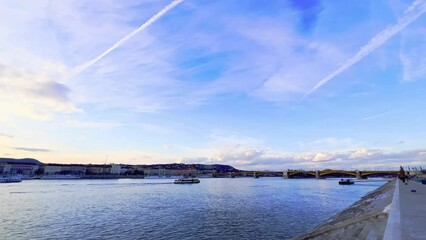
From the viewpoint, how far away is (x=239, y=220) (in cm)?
3519

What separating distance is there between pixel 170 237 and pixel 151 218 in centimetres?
1146

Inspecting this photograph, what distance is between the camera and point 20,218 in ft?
124

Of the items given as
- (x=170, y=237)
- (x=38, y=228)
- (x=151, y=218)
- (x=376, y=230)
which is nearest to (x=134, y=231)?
(x=170, y=237)

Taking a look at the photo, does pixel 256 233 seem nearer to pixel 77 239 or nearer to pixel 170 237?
pixel 170 237

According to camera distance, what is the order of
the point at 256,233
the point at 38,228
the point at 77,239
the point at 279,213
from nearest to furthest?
the point at 77,239
the point at 256,233
the point at 38,228
the point at 279,213

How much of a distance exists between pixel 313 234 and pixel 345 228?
2.41m

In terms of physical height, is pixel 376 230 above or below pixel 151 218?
above

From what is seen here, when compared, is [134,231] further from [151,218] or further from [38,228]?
[38,228]

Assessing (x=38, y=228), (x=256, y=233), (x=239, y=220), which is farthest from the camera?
(x=239, y=220)

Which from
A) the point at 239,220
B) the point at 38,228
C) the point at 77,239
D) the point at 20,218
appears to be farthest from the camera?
the point at 20,218

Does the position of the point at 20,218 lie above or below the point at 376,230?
below

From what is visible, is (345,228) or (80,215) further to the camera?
(80,215)

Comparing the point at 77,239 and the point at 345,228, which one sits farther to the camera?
the point at 77,239

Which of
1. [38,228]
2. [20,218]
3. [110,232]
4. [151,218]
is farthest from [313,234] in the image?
[20,218]
